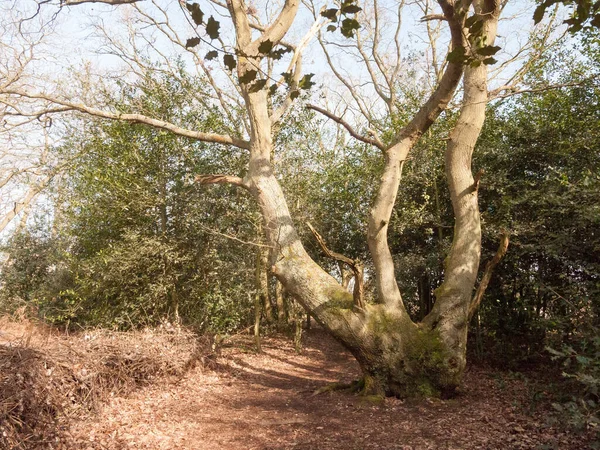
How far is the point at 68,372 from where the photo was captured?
17.8 ft

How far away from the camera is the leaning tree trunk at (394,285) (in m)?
6.20

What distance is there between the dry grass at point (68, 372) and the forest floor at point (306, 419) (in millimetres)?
115

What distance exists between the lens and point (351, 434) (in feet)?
16.5

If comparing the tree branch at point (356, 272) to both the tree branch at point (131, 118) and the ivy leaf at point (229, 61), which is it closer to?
the tree branch at point (131, 118)

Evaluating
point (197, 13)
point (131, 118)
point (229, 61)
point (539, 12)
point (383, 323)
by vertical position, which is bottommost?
point (383, 323)

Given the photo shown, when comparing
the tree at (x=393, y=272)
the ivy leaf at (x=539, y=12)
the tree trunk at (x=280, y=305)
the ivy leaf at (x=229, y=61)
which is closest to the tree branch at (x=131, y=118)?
the tree at (x=393, y=272)

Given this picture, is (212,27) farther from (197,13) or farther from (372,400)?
(372,400)

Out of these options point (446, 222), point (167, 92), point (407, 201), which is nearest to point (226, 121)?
point (167, 92)

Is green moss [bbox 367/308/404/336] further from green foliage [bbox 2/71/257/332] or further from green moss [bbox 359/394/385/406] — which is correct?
green foliage [bbox 2/71/257/332]

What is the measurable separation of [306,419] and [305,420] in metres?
0.04

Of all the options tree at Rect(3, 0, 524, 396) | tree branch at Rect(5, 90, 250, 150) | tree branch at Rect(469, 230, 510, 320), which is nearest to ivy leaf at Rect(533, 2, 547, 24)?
tree at Rect(3, 0, 524, 396)

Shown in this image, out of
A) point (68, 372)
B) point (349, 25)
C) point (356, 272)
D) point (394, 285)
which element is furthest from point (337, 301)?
point (349, 25)

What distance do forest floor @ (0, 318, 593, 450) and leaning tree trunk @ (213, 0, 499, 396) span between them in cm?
43

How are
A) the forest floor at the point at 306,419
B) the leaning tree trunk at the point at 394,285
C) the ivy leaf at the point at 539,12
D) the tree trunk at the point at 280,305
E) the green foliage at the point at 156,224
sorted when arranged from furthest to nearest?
the tree trunk at the point at 280,305 < the green foliage at the point at 156,224 < the leaning tree trunk at the point at 394,285 < the forest floor at the point at 306,419 < the ivy leaf at the point at 539,12
